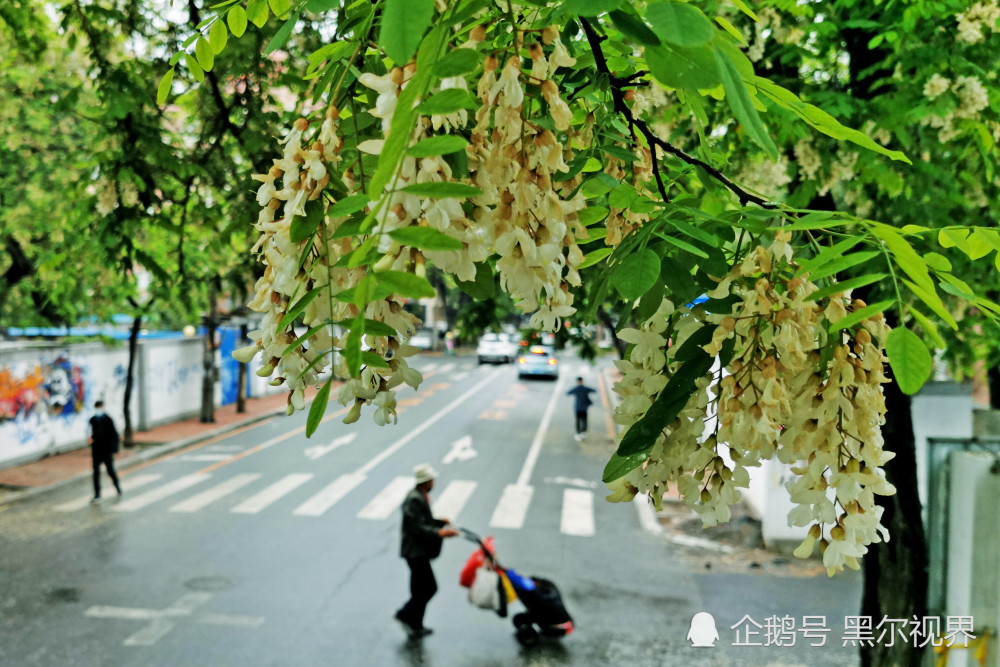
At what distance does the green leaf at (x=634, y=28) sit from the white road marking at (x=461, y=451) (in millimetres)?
15876

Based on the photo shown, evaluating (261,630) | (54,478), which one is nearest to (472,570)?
(261,630)

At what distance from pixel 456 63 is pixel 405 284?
356mm

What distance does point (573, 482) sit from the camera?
1527cm

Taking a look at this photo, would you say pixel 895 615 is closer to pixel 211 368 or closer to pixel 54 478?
pixel 54 478

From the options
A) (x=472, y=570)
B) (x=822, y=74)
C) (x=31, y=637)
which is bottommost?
(x=31, y=637)

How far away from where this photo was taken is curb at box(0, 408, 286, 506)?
1322cm

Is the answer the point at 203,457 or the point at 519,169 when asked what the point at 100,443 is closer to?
the point at 203,457

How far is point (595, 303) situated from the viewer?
5.79 feet

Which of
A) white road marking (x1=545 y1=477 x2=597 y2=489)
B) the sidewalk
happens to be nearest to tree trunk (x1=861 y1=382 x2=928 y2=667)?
white road marking (x1=545 y1=477 x2=597 y2=489)

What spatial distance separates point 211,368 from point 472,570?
1431 cm

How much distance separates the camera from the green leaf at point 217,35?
2287 mm

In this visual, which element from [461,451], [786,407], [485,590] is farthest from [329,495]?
[786,407]

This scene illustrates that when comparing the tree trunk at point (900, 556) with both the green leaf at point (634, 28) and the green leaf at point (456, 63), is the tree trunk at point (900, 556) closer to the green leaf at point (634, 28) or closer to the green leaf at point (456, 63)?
the green leaf at point (634, 28)

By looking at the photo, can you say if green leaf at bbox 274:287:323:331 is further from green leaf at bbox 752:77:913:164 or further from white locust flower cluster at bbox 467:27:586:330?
green leaf at bbox 752:77:913:164
